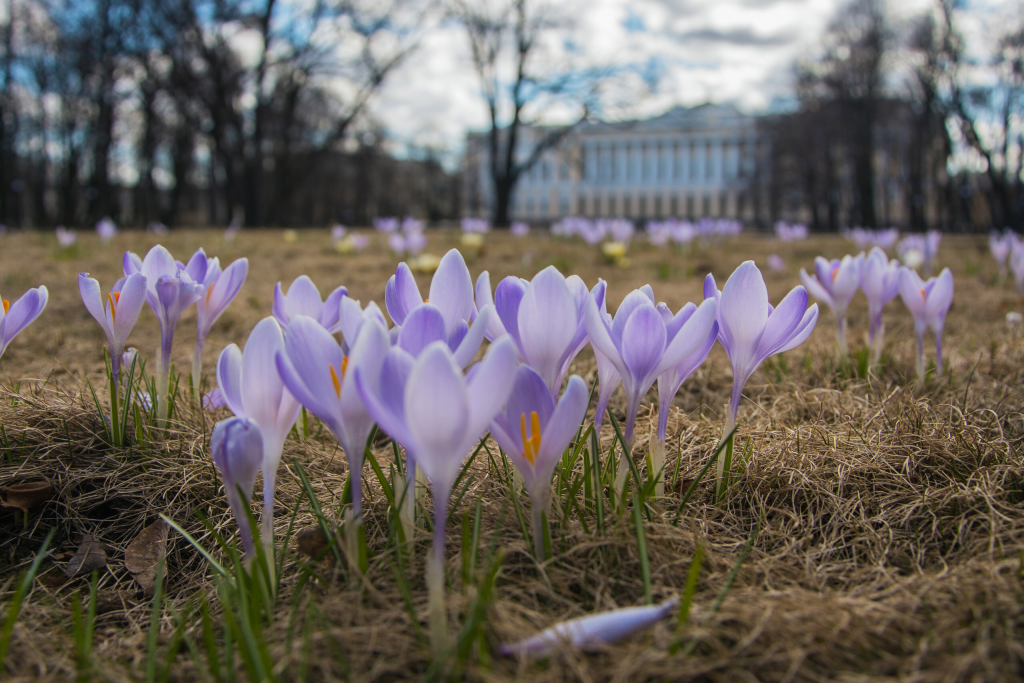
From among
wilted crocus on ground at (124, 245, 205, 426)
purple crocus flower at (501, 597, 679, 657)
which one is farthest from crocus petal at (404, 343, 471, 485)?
wilted crocus on ground at (124, 245, 205, 426)

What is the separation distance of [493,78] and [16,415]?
22.7 meters

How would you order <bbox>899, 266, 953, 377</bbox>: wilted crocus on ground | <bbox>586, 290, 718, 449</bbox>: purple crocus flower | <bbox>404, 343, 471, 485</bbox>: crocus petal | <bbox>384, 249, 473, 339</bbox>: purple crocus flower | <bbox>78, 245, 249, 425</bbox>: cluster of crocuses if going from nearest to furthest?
<bbox>404, 343, 471, 485</bbox>: crocus petal < <bbox>586, 290, 718, 449</bbox>: purple crocus flower < <bbox>384, 249, 473, 339</bbox>: purple crocus flower < <bbox>78, 245, 249, 425</bbox>: cluster of crocuses < <bbox>899, 266, 953, 377</bbox>: wilted crocus on ground

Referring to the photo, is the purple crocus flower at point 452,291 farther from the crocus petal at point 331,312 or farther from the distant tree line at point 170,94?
the distant tree line at point 170,94

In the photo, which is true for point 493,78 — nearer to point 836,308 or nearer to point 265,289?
point 265,289

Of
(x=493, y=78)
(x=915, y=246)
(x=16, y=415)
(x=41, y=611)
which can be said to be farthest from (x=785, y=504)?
(x=493, y=78)

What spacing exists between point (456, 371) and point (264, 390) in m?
0.34

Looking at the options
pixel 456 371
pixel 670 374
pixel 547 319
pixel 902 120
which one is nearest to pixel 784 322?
pixel 670 374

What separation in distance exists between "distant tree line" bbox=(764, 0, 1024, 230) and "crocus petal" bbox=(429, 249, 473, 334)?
21328 mm

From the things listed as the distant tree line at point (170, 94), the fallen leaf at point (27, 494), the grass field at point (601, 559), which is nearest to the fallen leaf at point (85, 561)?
the grass field at point (601, 559)

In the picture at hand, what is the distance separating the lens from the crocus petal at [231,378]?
2.99ft

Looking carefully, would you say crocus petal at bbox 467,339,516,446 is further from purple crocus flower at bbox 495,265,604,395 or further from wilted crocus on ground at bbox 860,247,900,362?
wilted crocus on ground at bbox 860,247,900,362

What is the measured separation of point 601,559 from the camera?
971 millimetres

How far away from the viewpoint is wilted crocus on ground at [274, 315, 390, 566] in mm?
806

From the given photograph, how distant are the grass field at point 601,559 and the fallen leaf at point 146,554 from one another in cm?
2
